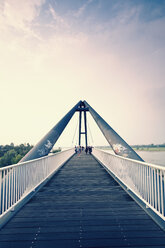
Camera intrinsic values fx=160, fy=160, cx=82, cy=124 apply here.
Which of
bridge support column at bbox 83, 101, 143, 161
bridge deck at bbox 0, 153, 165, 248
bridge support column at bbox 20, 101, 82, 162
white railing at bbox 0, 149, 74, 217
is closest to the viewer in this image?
bridge deck at bbox 0, 153, 165, 248

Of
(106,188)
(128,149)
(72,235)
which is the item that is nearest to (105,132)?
(128,149)

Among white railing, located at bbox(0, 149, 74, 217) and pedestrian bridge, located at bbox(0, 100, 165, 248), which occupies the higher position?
white railing, located at bbox(0, 149, 74, 217)

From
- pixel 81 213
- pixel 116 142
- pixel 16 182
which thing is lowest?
pixel 81 213

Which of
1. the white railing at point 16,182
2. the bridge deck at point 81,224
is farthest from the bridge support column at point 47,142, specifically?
the bridge deck at point 81,224

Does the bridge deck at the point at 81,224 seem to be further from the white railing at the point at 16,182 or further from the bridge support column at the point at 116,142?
the bridge support column at the point at 116,142

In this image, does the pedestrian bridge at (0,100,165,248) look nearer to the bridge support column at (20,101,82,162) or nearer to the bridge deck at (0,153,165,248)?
the bridge deck at (0,153,165,248)

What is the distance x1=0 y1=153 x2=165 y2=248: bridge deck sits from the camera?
281 centimetres

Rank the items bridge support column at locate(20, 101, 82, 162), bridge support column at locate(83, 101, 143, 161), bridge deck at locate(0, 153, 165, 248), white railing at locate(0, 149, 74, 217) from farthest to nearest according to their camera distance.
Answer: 1. bridge support column at locate(83, 101, 143, 161)
2. bridge support column at locate(20, 101, 82, 162)
3. white railing at locate(0, 149, 74, 217)
4. bridge deck at locate(0, 153, 165, 248)

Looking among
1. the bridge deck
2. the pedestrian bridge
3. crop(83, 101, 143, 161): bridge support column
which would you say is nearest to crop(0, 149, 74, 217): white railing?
the pedestrian bridge

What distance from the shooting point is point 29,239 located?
2.89 meters

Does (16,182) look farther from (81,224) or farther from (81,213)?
(81,224)

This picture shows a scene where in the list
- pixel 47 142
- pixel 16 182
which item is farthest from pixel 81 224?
pixel 47 142

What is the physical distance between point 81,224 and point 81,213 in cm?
56

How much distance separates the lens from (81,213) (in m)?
3.96
